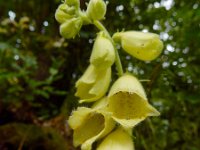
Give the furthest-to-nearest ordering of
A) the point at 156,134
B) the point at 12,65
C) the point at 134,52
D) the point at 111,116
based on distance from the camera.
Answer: the point at 12,65 < the point at 156,134 < the point at 134,52 < the point at 111,116

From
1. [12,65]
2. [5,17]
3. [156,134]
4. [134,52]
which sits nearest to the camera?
[134,52]

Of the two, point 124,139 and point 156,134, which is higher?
point 124,139

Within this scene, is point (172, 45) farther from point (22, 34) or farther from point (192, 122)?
point (22, 34)

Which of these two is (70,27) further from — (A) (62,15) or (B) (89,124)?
(B) (89,124)

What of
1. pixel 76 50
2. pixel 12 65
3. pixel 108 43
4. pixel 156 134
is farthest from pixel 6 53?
pixel 108 43

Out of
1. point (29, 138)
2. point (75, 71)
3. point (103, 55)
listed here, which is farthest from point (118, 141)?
point (75, 71)

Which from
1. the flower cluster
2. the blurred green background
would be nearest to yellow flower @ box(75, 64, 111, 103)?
the flower cluster

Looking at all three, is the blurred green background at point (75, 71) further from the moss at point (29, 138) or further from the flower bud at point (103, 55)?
the flower bud at point (103, 55)
